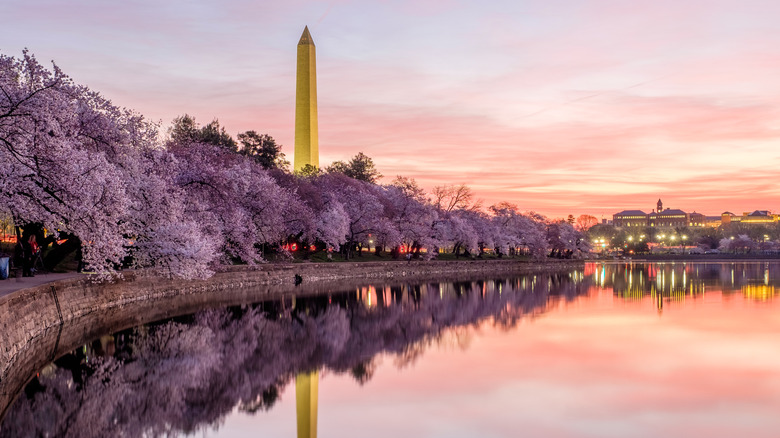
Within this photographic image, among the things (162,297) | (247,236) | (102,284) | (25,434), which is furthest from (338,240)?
(25,434)

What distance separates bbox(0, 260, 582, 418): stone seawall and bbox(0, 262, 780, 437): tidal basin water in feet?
3.14

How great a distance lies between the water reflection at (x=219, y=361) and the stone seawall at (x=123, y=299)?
0.96 meters

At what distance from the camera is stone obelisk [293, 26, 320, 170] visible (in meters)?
92.9

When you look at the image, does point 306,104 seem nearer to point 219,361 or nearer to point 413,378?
point 219,361

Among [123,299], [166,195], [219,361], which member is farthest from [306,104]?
[219,361]

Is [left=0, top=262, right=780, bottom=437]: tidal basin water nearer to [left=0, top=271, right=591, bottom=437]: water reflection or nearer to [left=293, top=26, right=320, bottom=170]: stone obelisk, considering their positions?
[left=0, top=271, right=591, bottom=437]: water reflection

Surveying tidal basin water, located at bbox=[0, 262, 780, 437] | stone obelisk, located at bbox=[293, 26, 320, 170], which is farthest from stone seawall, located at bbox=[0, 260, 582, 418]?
stone obelisk, located at bbox=[293, 26, 320, 170]

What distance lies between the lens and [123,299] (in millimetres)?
40094

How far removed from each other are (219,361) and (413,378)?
667cm

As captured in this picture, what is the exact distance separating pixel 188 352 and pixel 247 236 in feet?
104

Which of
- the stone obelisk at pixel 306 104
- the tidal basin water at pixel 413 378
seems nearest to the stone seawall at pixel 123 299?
the tidal basin water at pixel 413 378

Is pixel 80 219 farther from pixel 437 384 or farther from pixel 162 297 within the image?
pixel 162 297

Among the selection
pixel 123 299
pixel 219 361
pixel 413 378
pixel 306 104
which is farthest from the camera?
pixel 306 104

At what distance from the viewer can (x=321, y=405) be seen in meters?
19.0
